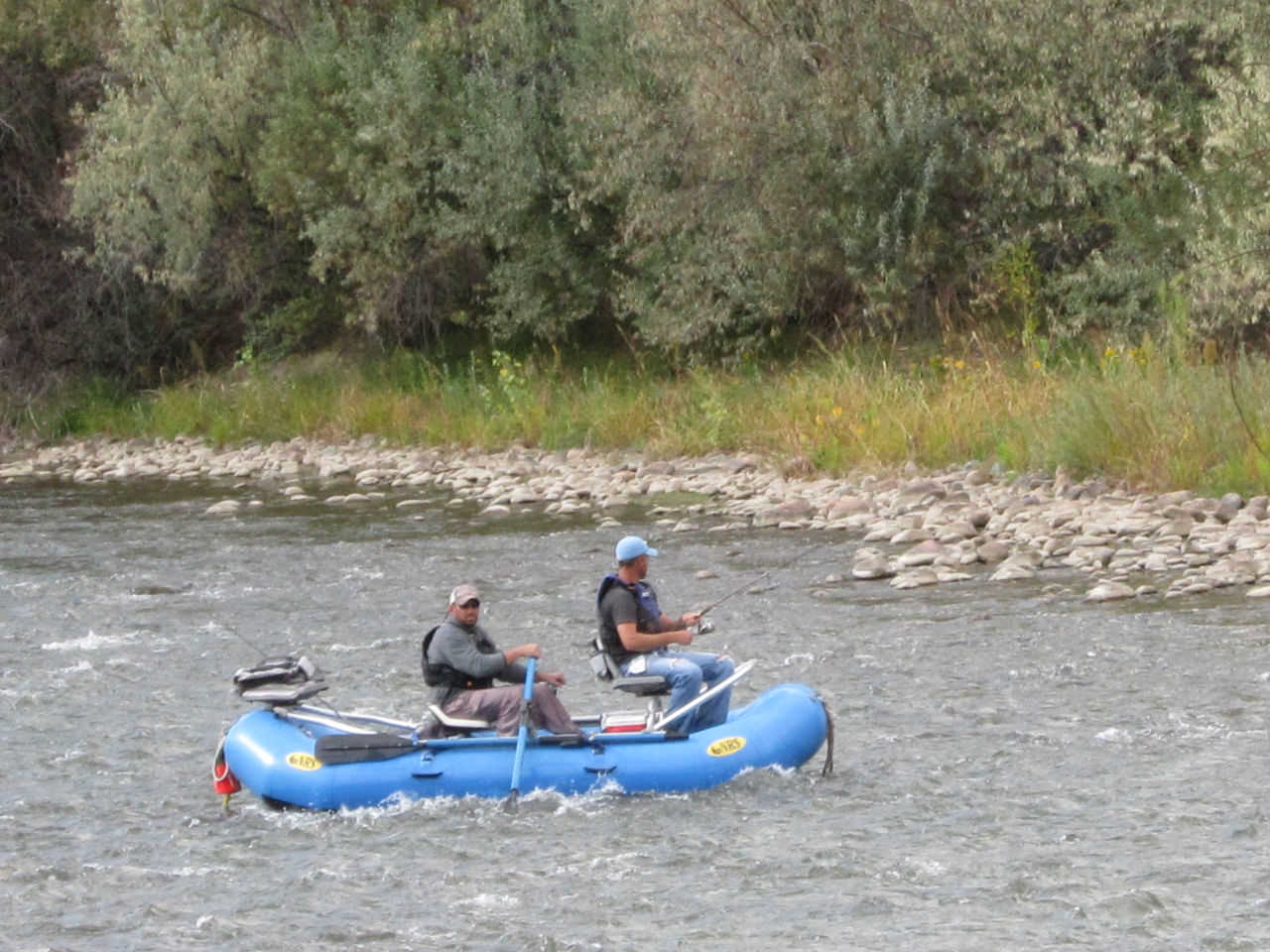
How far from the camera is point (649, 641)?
374 inches

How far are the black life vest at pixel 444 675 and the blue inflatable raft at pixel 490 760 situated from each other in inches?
10.3

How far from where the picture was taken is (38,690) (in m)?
11.7

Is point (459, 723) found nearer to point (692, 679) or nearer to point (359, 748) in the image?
point (359, 748)

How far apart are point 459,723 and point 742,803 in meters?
1.46

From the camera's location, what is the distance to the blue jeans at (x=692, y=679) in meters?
9.40

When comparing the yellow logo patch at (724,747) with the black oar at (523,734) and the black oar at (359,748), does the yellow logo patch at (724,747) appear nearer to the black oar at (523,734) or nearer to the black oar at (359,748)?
the black oar at (523,734)

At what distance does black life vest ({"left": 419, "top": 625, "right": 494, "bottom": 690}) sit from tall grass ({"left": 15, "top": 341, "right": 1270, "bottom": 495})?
572 cm

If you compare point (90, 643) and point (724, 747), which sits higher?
point (724, 747)

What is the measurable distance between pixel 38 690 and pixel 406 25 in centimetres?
1552

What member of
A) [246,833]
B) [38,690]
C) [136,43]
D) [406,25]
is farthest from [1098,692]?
[136,43]

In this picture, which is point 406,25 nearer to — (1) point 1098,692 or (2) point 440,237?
(2) point 440,237

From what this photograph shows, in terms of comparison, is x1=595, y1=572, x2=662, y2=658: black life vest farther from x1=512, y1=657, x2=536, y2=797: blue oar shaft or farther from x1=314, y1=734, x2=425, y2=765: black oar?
x1=314, y1=734, x2=425, y2=765: black oar

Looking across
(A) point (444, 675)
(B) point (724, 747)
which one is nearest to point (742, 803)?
(B) point (724, 747)

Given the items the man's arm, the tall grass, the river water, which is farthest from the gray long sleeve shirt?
the tall grass
